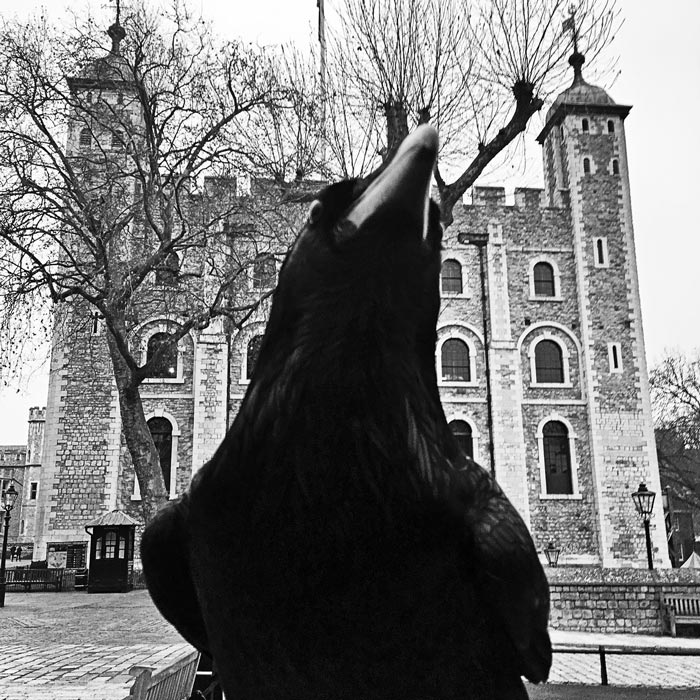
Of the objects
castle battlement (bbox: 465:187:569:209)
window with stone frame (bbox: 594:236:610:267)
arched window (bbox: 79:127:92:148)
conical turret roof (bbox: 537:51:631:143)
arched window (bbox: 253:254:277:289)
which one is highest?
conical turret roof (bbox: 537:51:631:143)

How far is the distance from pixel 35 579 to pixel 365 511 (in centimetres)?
2698

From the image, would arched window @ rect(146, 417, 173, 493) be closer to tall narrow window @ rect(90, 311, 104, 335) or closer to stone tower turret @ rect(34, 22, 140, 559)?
stone tower turret @ rect(34, 22, 140, 559)

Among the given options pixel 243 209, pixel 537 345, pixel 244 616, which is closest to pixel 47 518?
pixel 243 209

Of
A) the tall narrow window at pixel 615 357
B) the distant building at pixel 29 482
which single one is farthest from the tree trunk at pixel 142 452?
the distant building at pixel 29 482

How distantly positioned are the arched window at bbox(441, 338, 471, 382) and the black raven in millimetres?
29613

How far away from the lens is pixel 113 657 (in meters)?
11.2

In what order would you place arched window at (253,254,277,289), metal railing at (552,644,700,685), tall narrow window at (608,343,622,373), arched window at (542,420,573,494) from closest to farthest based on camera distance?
1. metal railing at (552,644,700,685)
2. arched window at (253,254,277,289)
3. arched window at (542,420,573,494)
4. tall narrow window at (608,343,622,373)

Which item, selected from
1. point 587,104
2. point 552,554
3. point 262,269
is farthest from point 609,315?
point 262,269

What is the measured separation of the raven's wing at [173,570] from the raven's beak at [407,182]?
2.14ft

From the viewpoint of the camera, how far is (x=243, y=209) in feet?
47.4

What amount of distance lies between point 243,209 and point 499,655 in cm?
1383

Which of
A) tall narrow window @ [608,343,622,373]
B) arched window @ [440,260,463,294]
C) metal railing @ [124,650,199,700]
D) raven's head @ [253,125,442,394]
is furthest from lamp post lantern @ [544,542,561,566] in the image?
raven's head @ [253,125,442,394]

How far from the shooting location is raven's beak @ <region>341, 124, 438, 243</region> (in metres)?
Answer: 1.18

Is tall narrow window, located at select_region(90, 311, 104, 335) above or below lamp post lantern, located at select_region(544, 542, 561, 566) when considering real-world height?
above
